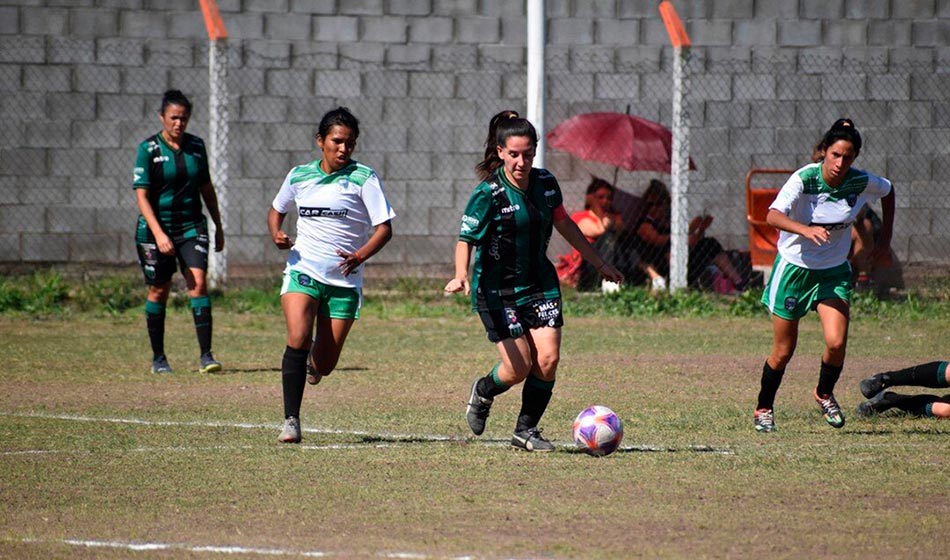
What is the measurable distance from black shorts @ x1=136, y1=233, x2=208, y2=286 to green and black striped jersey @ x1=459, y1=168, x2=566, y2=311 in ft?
13.4

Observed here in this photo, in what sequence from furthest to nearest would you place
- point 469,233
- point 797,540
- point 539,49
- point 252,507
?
1. point 539,49
2. point 469,233
3. point 252,507
4. point 797,540

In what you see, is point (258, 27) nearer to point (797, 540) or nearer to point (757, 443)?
point (757, 443)

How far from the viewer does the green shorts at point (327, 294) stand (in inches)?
318

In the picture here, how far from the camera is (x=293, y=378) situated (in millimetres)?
8039

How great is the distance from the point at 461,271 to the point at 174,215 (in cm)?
439

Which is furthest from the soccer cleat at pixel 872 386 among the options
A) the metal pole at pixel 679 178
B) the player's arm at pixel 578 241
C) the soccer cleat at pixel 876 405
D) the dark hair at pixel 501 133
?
the metal pole at pixel 679 178

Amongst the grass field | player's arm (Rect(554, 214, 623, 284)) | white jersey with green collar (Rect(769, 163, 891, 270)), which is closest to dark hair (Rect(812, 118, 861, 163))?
white jersey with green collar (Rect(769, 163, 891, 270))

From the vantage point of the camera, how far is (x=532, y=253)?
7645 mm

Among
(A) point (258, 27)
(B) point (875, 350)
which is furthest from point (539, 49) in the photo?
(B) point (875, 350)

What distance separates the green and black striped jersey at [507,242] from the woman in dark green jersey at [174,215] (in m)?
4.10

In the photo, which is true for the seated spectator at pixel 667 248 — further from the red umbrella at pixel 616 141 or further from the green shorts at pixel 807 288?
the green shorts at pixel 807 288

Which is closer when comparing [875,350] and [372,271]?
[875,350]

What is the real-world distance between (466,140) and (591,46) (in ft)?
6.21

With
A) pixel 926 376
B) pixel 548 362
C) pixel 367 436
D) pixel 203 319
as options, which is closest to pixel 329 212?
pixel 367 436
